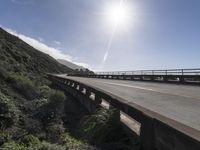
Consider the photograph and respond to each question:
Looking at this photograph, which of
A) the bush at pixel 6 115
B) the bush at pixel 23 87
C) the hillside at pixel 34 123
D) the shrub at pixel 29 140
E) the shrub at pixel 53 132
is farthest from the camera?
the bush at pixel 23 87

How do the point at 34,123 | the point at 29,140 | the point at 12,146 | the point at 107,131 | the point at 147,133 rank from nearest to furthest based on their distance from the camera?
the point at 147,133, the point at 107,131, the point at 12,146, the point at 29,140, the point at 34,123

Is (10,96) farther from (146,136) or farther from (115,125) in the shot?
(146,136)

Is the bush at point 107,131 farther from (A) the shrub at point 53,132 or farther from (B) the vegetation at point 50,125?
(A) the shrub at point 53,132

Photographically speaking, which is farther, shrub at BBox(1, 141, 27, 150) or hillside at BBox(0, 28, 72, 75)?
hillside at BBox(0, 28, 72, 75)

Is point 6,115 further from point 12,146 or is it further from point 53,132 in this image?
point 12,146

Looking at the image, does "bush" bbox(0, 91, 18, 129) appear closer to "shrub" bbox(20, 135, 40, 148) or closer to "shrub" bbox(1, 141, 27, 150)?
"shrub" bbox(20, 135, 40, 148)

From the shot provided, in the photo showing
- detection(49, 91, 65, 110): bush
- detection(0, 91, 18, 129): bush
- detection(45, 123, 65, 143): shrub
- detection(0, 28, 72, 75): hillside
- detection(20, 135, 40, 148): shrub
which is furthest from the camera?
detection(0, 28, 72, 75): hillside

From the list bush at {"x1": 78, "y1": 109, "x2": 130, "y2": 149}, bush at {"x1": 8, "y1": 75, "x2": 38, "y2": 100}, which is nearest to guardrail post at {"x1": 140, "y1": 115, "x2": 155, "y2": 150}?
bush at {"x1": 78, "y1": 109, "x2": 130, "y2": 149}

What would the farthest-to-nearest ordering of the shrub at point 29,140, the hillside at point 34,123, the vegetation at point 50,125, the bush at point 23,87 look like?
the bush at point 23,87
the shrub at point 29,140
the hillside at point 34,123
the vegetation at point 50,125

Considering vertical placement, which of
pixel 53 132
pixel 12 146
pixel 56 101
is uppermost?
pixel 56 101

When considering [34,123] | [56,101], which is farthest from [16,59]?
[34,123]

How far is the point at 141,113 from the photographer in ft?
20.5

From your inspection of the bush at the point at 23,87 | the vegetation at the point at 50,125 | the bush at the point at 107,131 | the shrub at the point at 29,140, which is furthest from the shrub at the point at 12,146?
the bush at the point at 23,87

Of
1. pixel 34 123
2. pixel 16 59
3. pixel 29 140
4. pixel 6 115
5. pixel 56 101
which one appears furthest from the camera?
pixel 16 59
